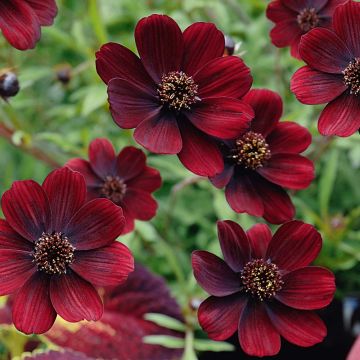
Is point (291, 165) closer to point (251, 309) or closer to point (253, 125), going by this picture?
point (253, 125)

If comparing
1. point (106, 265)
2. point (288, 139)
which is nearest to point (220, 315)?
point (106, 265)

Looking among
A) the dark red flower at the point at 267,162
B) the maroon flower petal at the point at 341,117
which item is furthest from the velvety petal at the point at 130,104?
the maroon flower petal at the point at 341,117

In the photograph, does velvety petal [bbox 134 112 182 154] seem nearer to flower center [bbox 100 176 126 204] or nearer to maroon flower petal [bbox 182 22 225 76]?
maroon flower petal [bbox 182 22 225 76]

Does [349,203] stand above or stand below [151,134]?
above

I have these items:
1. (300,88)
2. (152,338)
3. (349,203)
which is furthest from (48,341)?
(349,203)

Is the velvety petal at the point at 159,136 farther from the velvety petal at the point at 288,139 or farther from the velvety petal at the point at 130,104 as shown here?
the velvety petal at the point at 288,139

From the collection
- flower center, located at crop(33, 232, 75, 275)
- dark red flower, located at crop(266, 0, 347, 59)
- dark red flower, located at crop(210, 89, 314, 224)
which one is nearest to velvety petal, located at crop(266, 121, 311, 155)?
dark red flower, located at crop(210, 89, 314, 224)
